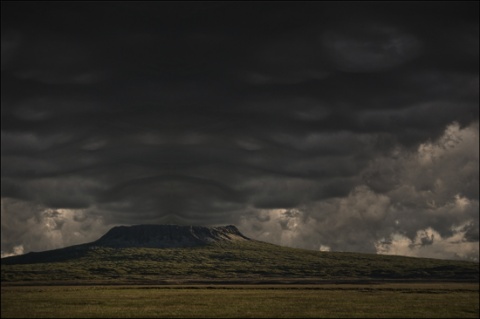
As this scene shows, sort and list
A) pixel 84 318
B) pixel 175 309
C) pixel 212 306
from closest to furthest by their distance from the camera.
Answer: pixel 84 318, pixel 175 309, pixel 212 306

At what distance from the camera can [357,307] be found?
267ft

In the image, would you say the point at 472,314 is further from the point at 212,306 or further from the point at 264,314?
the point at 212,306

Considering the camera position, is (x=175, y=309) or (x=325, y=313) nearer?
(x=325, y=313)

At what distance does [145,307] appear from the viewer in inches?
3216

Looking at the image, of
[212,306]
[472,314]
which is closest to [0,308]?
[212,306]

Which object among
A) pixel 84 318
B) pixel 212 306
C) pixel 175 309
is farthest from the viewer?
pixel 212 306

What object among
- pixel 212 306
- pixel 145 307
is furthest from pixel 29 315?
pixel 212 306

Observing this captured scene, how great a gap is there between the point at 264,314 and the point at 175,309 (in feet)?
50.8

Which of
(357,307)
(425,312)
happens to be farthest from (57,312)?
(425,312)

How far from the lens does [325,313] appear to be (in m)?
71.7

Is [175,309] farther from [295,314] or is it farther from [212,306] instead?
[295,314]

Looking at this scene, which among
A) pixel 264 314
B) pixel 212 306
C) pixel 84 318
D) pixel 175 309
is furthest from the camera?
pixel 212 306

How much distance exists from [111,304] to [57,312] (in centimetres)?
1490

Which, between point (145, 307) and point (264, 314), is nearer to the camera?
point (264, 314)
